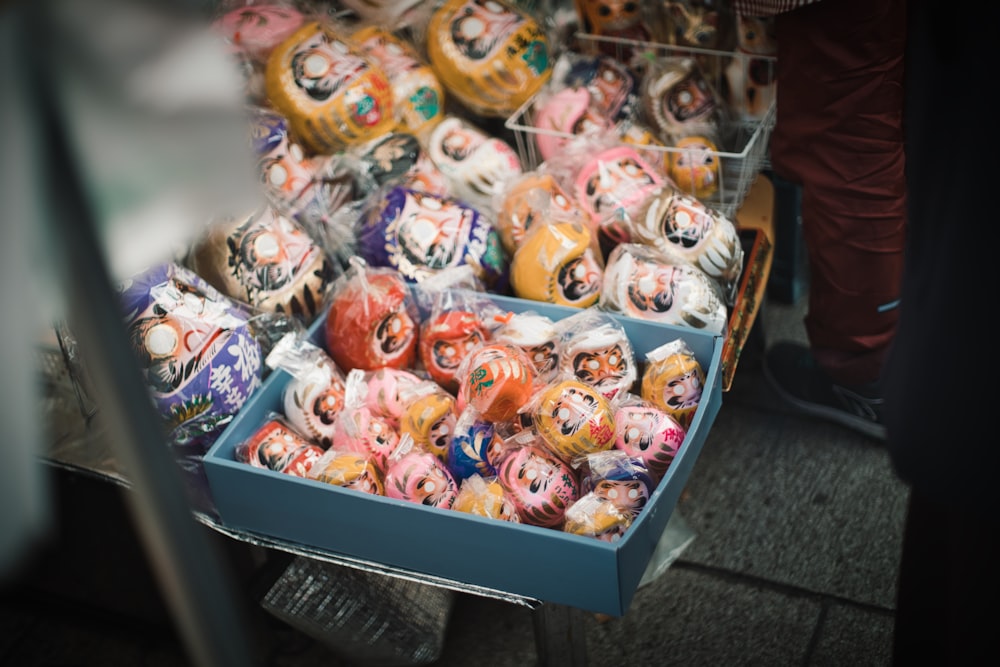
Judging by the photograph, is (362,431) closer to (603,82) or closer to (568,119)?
(568,119)

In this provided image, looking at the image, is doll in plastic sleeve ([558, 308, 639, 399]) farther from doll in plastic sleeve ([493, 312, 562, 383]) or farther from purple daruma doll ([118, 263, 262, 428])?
purple daruma doll ([118, 263, 262, 428])

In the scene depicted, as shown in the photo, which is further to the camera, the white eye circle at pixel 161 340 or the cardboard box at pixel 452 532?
the white eye circle at pixel 161 340

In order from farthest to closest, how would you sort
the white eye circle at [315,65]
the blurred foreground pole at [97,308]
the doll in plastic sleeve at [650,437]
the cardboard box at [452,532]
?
the white eye circle at [315,65], the doll in plastic sleeve at [650,437], the cardboard box at [452,532], the blurred foreground pole at [97,308]

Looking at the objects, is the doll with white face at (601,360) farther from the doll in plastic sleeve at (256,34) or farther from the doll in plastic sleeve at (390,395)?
the doll in plastic sleeve at (256,34)

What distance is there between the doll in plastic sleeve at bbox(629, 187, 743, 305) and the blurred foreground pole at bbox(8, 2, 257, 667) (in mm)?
1482

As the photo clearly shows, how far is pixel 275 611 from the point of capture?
5.92 ft

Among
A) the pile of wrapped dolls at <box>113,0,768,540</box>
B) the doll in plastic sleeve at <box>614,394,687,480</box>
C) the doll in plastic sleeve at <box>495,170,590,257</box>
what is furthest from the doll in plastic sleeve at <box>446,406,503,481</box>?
the doll in plastic sleeve at <box>495,170,590,257</box>

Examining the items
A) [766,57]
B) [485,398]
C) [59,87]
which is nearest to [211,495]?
[485,398]

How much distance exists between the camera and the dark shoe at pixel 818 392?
8.19 ft

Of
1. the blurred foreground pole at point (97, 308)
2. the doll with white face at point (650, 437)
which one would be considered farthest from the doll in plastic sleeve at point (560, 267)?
the blurred foreground pole at point (97, 308)

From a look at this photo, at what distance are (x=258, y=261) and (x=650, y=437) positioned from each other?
94cm

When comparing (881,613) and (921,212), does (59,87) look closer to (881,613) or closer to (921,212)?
(921,212)

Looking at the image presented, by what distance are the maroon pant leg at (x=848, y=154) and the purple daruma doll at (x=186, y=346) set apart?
1372mm

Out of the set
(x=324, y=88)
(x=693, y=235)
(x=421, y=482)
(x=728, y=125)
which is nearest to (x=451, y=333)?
(x=421, y=482)
